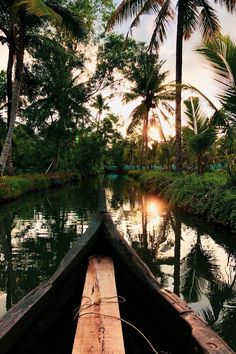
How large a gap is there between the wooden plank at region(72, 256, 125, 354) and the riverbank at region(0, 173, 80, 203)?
11816 mm

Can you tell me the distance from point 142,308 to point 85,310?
Answer: 2.58 feet

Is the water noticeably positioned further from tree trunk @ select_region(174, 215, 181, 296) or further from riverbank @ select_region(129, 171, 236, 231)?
riverbank @ select_region(129, 171, 236, 231)

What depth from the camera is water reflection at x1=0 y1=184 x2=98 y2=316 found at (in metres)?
4.73

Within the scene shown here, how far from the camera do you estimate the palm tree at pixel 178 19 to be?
1473cm

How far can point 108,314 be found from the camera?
8.36 feet

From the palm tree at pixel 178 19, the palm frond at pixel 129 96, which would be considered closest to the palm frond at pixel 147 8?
the palm tree at pixel 178 19

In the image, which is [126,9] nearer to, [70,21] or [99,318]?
[70,21]

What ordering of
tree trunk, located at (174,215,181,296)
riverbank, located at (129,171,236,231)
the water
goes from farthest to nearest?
1. riverbank, located at (129,171,236,231)
2. tree trunk, located at (174,215,181,296)
3. the water

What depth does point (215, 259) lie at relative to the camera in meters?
6.10

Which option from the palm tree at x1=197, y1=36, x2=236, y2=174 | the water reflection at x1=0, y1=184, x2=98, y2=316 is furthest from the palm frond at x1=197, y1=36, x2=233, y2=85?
the water reflection at x1=0, y1=184, x2=98, y2=316

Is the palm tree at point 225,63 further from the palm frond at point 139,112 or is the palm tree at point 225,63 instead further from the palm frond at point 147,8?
the palm frond at point 139,112

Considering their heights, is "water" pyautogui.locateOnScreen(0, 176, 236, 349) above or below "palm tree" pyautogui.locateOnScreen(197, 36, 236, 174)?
below

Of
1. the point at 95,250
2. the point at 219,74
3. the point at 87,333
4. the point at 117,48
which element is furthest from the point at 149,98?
the point at 87,333

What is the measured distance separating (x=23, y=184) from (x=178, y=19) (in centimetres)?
1070
